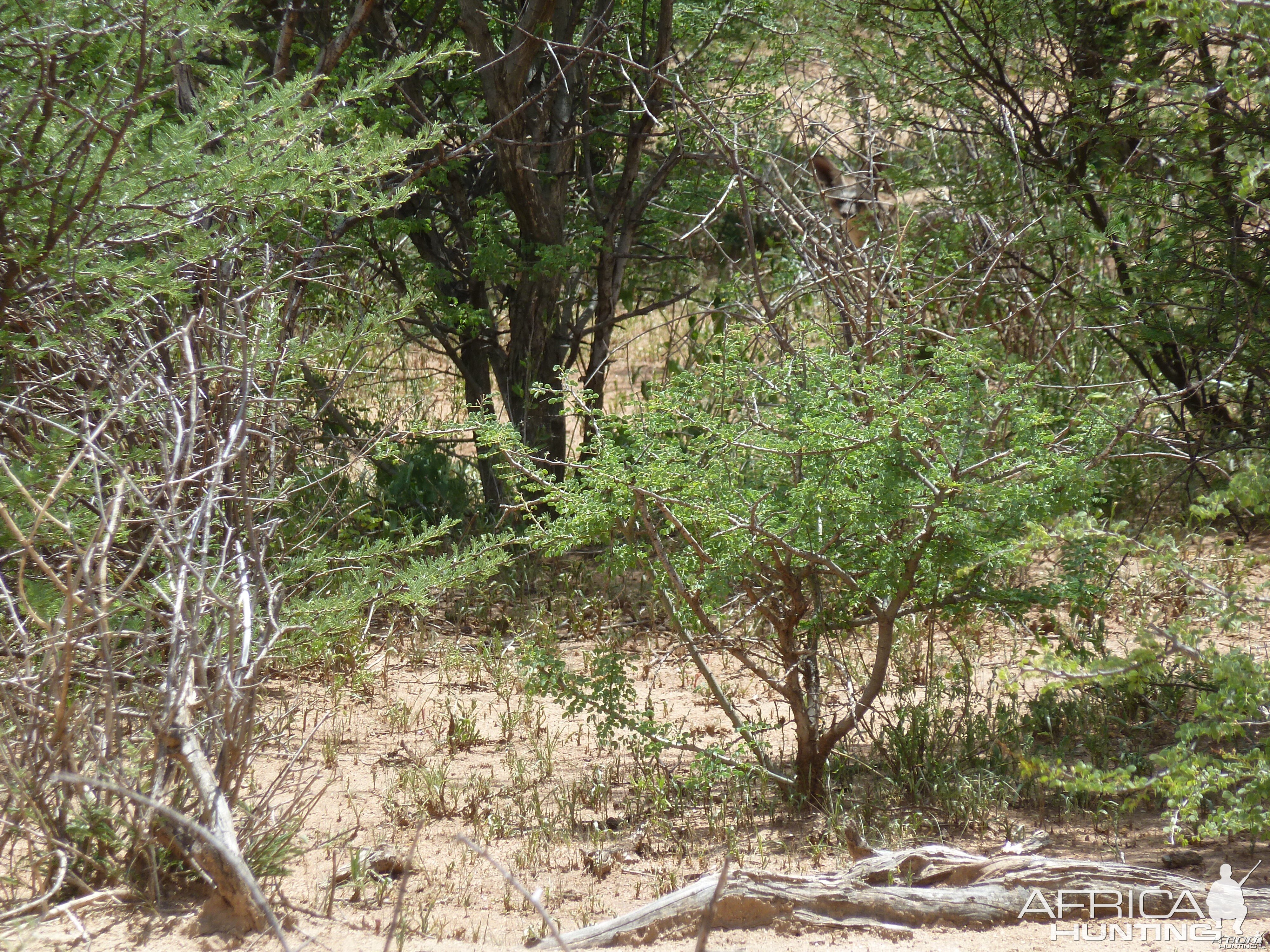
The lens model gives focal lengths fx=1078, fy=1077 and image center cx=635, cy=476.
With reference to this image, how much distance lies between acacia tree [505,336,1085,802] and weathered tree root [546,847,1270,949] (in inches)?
34.1

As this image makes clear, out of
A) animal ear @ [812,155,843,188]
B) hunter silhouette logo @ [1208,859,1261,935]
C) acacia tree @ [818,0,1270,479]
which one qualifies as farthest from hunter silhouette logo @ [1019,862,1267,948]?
animal ear @ [812,155,843,188]

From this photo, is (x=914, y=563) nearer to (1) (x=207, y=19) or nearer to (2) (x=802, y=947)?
(2) (x=802, y=947)

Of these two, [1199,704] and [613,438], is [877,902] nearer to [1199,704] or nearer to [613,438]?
[1199,704]

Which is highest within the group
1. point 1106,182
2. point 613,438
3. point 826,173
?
point 826,173

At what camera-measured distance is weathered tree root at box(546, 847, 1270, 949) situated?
2791 mm

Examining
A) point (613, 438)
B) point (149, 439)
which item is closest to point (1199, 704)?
point (613, 438)

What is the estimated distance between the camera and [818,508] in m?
3.55

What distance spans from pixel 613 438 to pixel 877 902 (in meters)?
2.46

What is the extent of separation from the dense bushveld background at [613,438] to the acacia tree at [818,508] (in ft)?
0.08

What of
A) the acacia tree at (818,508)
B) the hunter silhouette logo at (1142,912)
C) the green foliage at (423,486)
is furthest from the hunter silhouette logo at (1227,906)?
the green foliage at (423,486)

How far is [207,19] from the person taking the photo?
143 inches

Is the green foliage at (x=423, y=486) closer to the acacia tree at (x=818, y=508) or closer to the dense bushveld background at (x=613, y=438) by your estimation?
the dense bushveld background at (x=613, y=438)

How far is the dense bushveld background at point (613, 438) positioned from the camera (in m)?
2.85

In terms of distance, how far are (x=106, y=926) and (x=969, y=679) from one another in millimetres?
3128
